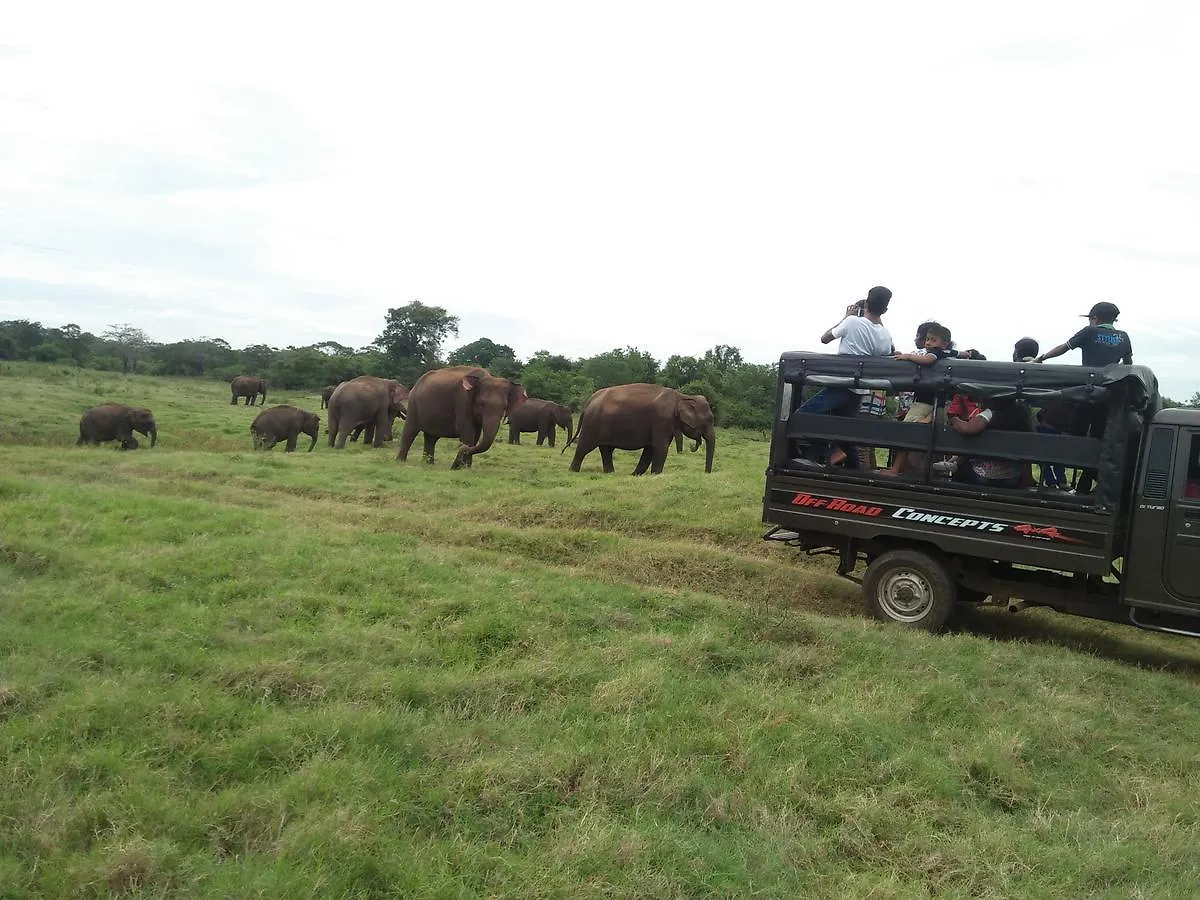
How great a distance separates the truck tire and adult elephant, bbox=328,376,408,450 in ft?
53.0

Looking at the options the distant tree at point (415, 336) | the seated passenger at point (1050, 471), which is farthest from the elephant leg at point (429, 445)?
the distant tree at point (415, 336)

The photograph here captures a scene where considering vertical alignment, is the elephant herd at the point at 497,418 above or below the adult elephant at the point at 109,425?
above

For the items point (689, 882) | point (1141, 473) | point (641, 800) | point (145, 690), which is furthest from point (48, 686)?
point (1141, 473)

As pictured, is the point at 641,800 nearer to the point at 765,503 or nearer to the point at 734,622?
the point at 734,622

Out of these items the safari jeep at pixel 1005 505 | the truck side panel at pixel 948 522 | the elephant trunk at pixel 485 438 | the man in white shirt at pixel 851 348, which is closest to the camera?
the safari jeep at pixel 1005 505

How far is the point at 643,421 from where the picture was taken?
17.0 m

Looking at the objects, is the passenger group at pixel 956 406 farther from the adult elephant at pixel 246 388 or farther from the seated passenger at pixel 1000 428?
the adult elephant at pixel 246 388

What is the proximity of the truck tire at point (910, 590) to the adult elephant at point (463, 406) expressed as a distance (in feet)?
33.2

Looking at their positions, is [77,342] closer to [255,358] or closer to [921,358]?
[255,358]

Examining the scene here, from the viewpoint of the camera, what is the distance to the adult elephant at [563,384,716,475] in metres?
16.9

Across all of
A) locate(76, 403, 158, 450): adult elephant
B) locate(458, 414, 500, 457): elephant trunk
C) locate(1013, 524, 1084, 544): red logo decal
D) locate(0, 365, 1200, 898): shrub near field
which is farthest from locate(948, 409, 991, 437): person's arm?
locate(76, 403, 158, 450): adult elephant

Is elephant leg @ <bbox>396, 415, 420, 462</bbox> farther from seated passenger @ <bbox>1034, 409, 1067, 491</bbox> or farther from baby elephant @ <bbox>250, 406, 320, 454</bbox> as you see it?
seated passenger @ <bbox>1034, 409, 1067, 491</bbox>

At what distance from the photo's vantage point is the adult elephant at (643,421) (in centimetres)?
1694

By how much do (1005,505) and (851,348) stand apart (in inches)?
73.0
